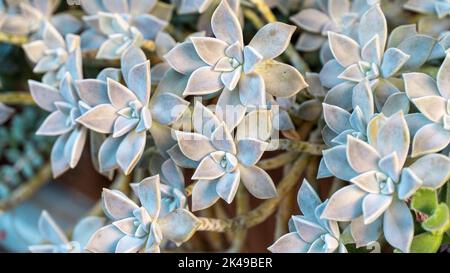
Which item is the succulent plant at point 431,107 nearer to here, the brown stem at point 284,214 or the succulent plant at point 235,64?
the succulent plant at point 235,64

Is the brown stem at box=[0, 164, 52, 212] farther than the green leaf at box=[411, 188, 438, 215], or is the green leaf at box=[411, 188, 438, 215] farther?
the brown stem at box=[0, 164, 52, 212]

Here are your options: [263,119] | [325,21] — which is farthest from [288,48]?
[263,119]

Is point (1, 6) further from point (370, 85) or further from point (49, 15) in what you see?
point (370, 85)

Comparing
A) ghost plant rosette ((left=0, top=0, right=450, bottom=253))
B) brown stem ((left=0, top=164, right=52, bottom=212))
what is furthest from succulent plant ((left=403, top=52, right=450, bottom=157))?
brown stem ((left=0, top=164, right=52, bottom=212))

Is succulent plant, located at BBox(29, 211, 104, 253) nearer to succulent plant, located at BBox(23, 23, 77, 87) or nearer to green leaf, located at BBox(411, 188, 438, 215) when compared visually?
succulent plant, located at BBox(23, 23, 77, 87)

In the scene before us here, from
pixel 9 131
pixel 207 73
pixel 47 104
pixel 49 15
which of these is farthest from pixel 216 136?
pixel 9 131
